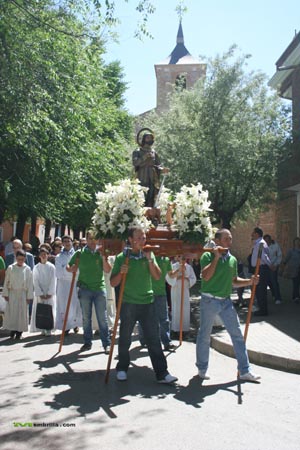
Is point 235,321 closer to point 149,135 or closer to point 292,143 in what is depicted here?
point 149,135

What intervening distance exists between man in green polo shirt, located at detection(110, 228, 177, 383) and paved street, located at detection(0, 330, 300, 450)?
280 millimetres

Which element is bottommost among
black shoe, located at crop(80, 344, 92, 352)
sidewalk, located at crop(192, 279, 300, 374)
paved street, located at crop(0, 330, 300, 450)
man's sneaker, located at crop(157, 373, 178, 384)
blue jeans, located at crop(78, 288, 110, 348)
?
paved street, located at crop(0, 330, 300, 450)

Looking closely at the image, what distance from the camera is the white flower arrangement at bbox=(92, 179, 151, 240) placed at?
23.4 feet

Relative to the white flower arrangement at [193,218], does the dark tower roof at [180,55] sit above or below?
above

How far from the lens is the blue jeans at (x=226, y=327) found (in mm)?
6727

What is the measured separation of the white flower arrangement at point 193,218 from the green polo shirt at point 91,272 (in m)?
1.75

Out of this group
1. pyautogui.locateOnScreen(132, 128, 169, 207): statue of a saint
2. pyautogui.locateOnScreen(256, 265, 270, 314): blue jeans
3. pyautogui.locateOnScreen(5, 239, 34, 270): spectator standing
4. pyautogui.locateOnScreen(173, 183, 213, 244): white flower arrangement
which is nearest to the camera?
pyautogui.locateOnScreen(173, 183, 213, 244): white flower arrangement

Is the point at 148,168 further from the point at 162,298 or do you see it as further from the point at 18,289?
the point at 18,289

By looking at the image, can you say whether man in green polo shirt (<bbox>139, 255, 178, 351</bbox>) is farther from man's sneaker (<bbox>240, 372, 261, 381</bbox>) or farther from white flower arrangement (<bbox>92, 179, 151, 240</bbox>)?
man's sneaker (<bbox>240, 372, 261, 381</bbox>)

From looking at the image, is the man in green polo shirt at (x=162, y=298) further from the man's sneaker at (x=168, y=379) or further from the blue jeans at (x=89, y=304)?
the man's sneaker at (x=168, y=379)

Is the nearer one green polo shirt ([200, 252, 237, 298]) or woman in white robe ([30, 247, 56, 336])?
green polo shirt ([200, 252, 237, 298])

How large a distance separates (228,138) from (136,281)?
12.9 metres

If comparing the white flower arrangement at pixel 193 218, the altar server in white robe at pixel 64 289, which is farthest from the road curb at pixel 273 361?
the altar server in white robe at pixel 64 289

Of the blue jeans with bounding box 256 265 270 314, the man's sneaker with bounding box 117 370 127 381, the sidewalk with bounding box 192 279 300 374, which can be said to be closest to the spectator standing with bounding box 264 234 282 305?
the sidewalk with bounding box 192 279 300 374
